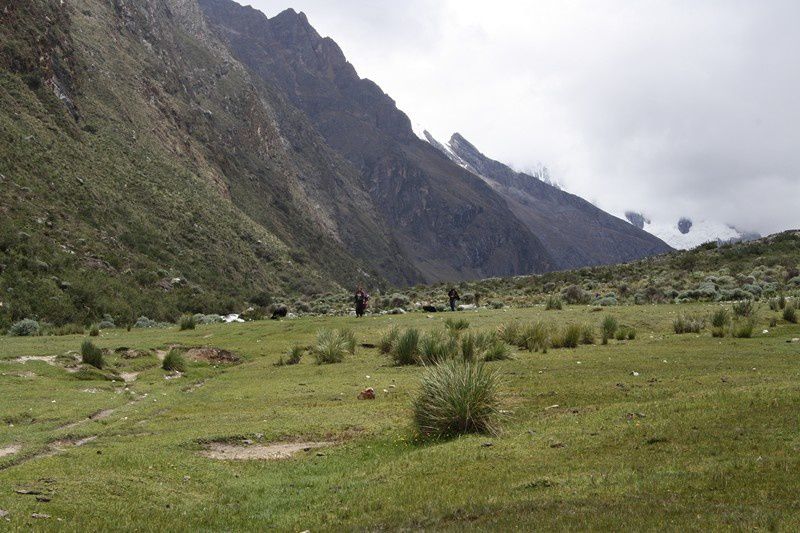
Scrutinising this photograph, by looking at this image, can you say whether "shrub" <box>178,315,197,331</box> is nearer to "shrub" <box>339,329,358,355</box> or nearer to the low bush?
"shrub" <box>339,329,358,355</box>

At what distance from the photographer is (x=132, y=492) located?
9.34m

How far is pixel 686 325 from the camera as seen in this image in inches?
1026

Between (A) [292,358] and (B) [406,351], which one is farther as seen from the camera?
(A) [292,358]

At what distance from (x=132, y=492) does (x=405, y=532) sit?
4.52 metres

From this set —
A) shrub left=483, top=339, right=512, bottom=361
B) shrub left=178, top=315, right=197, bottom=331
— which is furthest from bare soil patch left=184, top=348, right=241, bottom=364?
shrub left=483, top=339, right=512, bottom=361

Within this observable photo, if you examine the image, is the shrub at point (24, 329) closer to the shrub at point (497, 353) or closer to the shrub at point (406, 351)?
the shrub at point (406, 351)

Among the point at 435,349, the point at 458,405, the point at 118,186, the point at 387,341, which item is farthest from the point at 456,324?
the point at 118,186

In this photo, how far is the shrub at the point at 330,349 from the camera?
24.9m

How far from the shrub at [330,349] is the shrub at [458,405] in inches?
489

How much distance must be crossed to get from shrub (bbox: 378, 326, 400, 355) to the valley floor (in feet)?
19.6

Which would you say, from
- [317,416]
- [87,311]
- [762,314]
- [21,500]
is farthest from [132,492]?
[87,311]

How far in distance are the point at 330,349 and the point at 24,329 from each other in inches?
713

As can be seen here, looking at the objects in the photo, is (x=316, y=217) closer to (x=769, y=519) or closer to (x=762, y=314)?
(x=762, y=314)

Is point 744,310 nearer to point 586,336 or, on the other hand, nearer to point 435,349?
point 586,336
